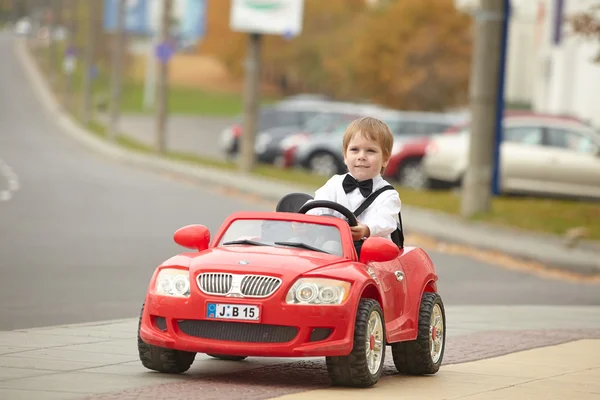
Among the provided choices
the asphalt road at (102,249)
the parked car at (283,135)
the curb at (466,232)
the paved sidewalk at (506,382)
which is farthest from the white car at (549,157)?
the paved sidewalk at (506,382)

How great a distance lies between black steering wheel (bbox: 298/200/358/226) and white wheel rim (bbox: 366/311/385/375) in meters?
0.71

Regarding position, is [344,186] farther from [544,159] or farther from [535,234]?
[544,159]

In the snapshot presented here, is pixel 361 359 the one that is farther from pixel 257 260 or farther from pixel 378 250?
pixel 257 260

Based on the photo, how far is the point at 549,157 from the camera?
29.7 metres

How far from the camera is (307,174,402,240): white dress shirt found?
8.95m

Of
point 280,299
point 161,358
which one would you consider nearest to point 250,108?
point 161,358

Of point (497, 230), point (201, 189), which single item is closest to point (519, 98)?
point (201, 189)

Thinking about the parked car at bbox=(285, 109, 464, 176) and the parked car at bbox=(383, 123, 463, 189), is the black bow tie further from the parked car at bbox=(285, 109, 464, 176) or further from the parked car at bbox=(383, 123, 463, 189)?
the parked car at bbox=(285, 109, 464, 176)

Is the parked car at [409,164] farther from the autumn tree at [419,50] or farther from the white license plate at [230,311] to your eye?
the autumn tree at [419,50]

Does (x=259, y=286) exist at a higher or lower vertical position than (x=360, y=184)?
lower

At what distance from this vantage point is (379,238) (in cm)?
852

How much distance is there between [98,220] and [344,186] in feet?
44.3

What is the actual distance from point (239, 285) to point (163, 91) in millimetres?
43338

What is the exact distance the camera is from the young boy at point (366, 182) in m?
8.95
